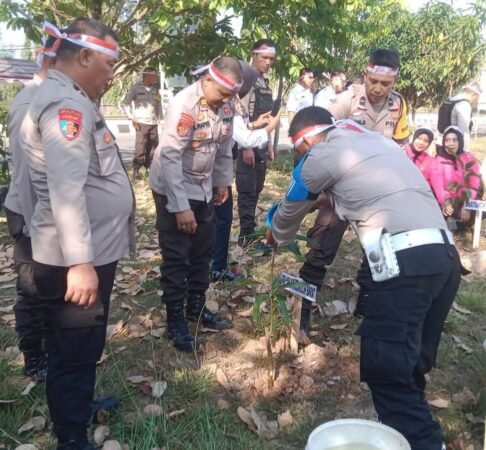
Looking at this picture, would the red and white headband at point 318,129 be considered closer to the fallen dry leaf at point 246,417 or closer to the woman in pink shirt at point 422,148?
the fallen dry leaf at point 246,417

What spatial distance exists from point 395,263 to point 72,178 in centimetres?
125

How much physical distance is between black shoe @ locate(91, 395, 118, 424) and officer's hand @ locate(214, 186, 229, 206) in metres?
1.60

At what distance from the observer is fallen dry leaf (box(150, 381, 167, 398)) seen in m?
2.67

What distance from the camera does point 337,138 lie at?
7.16 ft

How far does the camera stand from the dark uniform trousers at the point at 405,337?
1.96 meters

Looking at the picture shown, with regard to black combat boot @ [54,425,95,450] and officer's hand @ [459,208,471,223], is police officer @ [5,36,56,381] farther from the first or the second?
officer's hand @ [459,208,471,223]

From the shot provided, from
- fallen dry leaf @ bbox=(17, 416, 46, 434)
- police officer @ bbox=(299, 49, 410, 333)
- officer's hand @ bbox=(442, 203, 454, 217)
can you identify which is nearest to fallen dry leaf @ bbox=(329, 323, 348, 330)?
police officer @ bbox=(299, 49, 410, 333)

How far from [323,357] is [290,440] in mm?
721

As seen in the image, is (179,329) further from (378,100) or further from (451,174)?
(451,174)

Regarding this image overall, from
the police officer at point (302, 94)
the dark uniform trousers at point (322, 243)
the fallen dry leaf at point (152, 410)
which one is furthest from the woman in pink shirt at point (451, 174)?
the fallen dry leaf at point (152, 410)

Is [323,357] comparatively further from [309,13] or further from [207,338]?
[309,13]

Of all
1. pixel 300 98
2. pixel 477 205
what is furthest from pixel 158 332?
pixel 300 98

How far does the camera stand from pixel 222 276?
4113mm

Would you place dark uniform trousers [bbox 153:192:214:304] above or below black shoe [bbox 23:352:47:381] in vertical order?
above
